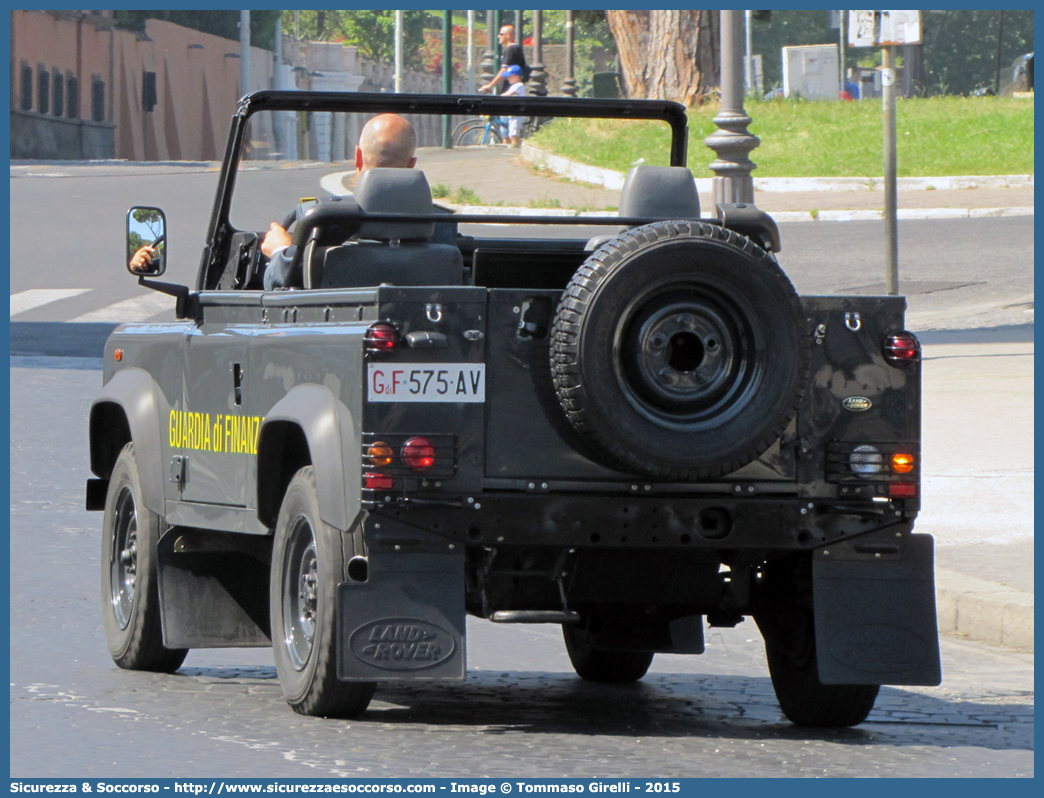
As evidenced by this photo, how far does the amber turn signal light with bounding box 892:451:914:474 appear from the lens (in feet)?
20.0

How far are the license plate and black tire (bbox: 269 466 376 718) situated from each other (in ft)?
1.61

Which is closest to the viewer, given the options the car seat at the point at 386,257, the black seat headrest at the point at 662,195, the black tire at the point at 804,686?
the black tire at the point at 804,686

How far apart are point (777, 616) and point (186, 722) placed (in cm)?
193

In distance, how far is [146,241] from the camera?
293 inches

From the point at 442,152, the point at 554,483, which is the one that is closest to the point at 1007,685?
the point at 554,483

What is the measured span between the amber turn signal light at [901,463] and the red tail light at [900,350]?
27 centimetres

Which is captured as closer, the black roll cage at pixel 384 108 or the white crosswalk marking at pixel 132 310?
the black roll cage at pixel 384 108

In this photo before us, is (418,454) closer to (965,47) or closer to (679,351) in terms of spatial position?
(679,351)

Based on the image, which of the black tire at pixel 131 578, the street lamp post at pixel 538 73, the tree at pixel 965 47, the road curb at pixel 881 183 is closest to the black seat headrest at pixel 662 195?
the black tire at pixel 131 578

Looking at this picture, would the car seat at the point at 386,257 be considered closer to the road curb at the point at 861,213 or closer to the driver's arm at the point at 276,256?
the driver's arm at the point at 276,256

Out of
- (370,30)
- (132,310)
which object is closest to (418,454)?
(132,310)

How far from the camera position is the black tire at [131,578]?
731 cm

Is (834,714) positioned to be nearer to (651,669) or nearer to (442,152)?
(651,669)

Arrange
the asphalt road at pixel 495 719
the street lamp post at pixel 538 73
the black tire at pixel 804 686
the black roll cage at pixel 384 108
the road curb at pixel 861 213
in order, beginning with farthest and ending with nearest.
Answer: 1. the street lamp post at pixel 538 73
2. the road curb at pixel 861 213
3. the black roll cage at pixel 384 108
4. the black tire at pixel 804 686
5. the asphalt road at pixel 495 719
